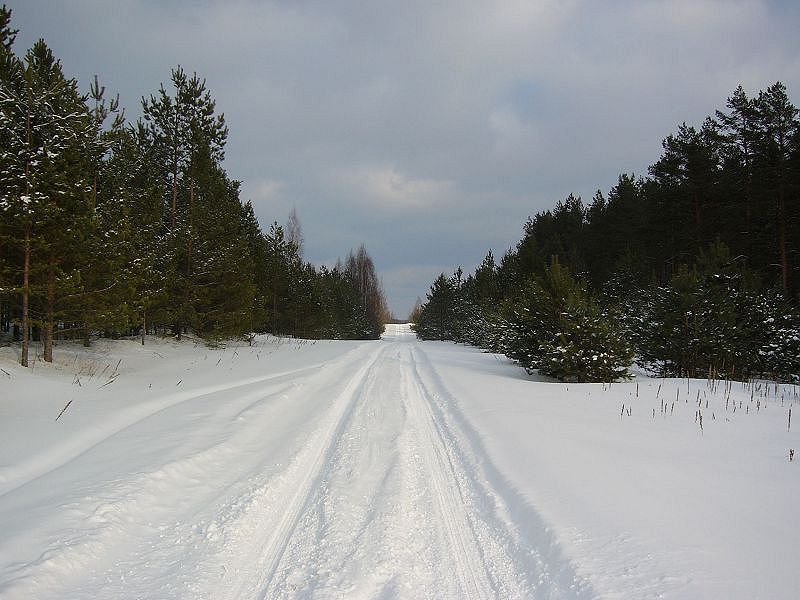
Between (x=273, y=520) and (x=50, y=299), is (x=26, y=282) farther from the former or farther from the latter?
(x=273, y=520)

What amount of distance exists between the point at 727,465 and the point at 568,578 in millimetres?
3369

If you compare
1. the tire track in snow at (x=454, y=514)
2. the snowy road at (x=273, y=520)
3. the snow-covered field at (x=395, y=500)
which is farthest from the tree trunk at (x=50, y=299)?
the tire track in snow at (x=454, y=514)

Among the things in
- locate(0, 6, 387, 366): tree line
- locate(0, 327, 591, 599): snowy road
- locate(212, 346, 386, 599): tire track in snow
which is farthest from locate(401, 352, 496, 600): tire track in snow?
locate(0, 6, 387, 366): tree line

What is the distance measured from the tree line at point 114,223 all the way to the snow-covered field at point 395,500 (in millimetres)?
4431

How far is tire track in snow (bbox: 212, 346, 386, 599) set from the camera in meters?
2.90

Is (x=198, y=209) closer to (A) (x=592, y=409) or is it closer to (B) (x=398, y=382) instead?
(B) (x=398, y=382)

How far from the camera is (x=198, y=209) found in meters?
19.5

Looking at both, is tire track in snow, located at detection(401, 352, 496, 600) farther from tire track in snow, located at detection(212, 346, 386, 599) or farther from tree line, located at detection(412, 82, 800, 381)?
tree line, located at detection(412, 82, 800, 381)

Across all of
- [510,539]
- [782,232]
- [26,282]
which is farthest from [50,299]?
[782,232]

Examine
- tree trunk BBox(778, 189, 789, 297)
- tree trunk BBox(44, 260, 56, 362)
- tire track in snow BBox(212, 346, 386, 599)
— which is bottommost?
tire track in snow BBox(212, 346, 386, 599)

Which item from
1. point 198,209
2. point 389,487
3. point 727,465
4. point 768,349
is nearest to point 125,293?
point 198,209

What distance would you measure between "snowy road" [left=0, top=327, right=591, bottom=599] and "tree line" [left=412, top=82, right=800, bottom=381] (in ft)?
26.9

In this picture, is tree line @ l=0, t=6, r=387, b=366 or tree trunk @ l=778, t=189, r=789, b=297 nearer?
tree line @ l=0, t=6, r=387, b=366

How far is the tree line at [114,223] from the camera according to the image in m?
10.9
